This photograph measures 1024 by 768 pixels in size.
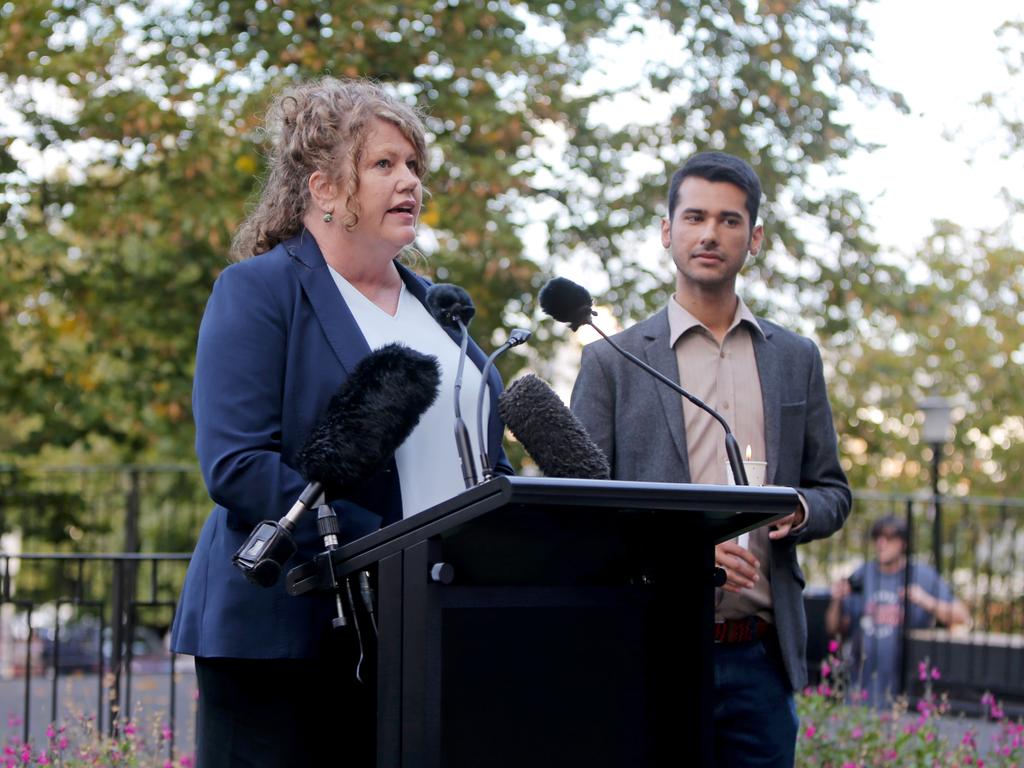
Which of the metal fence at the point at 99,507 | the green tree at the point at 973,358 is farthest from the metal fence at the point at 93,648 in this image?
the green tree at the point at 973,358

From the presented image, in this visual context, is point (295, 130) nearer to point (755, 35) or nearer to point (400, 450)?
point (400, 450)

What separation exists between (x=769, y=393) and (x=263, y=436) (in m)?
1.49

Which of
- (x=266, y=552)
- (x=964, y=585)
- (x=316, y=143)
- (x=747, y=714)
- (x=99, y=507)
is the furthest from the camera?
(x=964, y=585)

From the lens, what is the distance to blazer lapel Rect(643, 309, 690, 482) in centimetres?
322

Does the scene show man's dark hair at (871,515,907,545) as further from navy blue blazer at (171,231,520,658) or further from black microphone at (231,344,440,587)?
black microphone at (231,344,440,587)

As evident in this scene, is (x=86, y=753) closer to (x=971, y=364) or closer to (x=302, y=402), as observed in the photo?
(x=302, y=402)

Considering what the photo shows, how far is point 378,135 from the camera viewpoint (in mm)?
2701

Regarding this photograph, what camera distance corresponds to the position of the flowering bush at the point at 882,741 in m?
5.32

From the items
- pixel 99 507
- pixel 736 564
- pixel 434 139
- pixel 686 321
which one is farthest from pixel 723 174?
pixel 99 507

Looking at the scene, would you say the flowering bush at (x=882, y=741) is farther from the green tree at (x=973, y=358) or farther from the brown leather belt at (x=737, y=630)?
the green tree at (x=973, y=358)

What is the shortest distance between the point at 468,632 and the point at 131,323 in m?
8.22

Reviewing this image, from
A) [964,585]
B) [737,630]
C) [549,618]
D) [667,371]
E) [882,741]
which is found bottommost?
[882,741]

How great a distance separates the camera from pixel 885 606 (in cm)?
1029

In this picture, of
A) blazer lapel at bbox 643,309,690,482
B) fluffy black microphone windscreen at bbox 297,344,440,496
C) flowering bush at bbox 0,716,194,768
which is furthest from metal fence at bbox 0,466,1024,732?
fluffy black microphone windscreen at bbox 297,344,440,496
